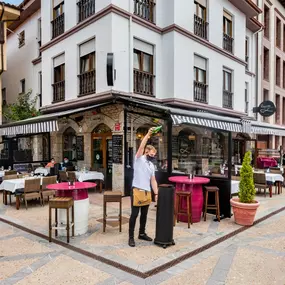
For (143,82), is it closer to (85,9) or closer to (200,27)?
(85,9)

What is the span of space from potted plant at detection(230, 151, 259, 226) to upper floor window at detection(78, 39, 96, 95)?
716cm

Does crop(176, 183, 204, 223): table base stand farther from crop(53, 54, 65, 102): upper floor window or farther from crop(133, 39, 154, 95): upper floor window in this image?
crop(53, 54, 65, 102): upper floor window

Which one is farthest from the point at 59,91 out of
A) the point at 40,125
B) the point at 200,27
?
the point at 200,27

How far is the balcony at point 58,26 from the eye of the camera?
1300cm

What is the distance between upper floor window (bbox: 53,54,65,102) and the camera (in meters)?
13.2

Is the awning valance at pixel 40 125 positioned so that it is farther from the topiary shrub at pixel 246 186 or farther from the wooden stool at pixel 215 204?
the topiary shrub at pixel 246 186

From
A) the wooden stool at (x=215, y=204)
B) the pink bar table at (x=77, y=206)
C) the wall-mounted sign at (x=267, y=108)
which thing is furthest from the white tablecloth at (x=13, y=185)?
the wall-mounted sign at (x=267, y=108)

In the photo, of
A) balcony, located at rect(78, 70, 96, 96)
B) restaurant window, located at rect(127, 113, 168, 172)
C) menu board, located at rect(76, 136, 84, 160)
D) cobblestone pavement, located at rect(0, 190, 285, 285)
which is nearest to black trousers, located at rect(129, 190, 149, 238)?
cobblestone pavement, located at rect(0, 190, 285, 285)

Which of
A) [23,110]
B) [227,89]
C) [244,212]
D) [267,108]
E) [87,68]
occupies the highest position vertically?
[87,68]

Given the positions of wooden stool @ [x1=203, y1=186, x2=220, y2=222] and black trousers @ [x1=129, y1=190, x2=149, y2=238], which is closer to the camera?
black trousers @ [x1=129, y1=190, x2=149, y2=238]

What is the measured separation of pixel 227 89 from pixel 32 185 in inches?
471

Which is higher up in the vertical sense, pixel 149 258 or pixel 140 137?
pixel 140 137

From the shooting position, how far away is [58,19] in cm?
1321

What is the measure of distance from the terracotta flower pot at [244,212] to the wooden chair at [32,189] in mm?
5744
